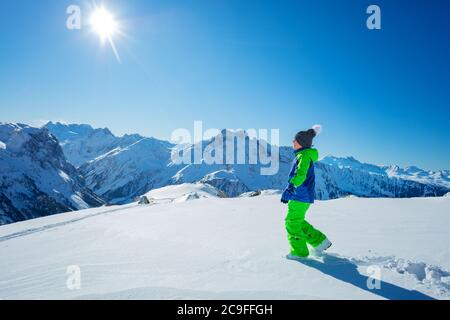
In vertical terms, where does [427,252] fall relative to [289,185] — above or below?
below

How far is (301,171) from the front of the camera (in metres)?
6.03

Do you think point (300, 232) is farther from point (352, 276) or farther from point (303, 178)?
point (352, 276)

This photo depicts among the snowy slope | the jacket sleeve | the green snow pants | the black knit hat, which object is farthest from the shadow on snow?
the black knit hat

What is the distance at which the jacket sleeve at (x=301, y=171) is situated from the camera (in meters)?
5.98

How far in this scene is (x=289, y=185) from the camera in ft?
20.0

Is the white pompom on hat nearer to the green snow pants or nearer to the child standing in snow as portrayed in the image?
the child standing in snow

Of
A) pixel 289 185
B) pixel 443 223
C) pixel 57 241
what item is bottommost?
pixel 57 241

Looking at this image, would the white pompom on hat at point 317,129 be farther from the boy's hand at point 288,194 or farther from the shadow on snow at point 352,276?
the shadow on snow at point 352,276

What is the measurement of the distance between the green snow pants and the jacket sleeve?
0.40 metres

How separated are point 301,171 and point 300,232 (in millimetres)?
1102

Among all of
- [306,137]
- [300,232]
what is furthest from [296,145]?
[300,232]
